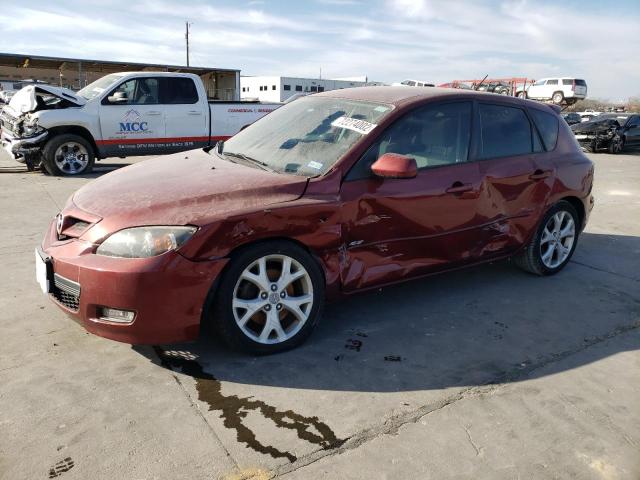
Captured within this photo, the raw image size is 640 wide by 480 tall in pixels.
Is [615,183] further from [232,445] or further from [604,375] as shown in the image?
[232,445]

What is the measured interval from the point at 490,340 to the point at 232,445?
76.2 inches

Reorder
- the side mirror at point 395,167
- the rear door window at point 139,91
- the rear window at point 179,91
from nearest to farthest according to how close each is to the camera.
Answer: the side mirror at point 395,167 → the rear door window at point 139,91 → the rear window at point 179,91

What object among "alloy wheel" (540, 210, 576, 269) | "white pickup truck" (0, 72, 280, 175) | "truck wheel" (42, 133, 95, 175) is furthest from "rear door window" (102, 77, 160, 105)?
"alloy wheel" (540, 210, 576, 269)

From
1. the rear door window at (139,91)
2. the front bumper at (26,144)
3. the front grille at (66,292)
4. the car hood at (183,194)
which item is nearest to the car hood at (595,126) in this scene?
the rear door window at (139,91)

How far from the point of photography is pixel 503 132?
4297mm

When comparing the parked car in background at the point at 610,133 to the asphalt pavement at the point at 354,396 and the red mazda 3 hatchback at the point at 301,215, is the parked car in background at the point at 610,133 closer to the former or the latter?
the red mazda 3 hatchback at the point at 301,215

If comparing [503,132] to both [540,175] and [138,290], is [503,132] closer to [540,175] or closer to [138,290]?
[540,175]

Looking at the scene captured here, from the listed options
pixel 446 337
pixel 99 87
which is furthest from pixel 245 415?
pixel 99 87

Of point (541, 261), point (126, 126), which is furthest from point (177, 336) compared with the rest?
point (126, 126)

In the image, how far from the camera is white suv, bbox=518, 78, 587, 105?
35147 mm

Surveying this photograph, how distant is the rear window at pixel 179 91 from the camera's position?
10.0 metres

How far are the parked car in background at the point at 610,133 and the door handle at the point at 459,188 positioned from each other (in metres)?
16.4

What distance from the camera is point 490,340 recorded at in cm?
355

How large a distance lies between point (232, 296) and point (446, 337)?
4.96 ft
